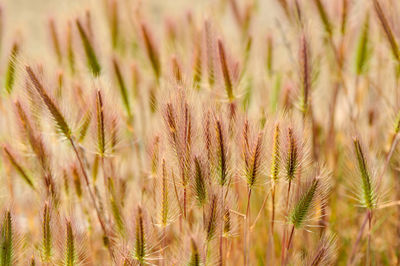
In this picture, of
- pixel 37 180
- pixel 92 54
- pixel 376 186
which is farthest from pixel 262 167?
pixel 92 54

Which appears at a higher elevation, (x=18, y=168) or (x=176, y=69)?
(x=176, y=69)

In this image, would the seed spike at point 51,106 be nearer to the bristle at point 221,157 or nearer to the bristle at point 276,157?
the bristle at point 221,157

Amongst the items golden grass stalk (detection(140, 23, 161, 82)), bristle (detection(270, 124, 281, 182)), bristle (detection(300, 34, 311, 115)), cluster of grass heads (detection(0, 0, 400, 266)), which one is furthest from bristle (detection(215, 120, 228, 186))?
golden grass stalk (detection(140, 23, 161, 82))

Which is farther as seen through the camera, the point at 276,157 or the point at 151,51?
the point at 151,51

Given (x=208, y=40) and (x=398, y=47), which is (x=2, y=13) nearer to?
(x=208, y=40)

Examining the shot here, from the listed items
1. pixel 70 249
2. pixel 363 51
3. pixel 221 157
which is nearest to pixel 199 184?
pixel 221 157

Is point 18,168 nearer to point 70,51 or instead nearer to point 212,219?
point 70,51

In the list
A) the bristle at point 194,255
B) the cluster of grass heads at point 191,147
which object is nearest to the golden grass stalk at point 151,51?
the cluster of grass heads at point 191,147

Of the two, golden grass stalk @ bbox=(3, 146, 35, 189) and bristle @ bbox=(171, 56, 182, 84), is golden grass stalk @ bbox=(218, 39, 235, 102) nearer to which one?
bristle @ bbox=(171, 56, 182, 84)
